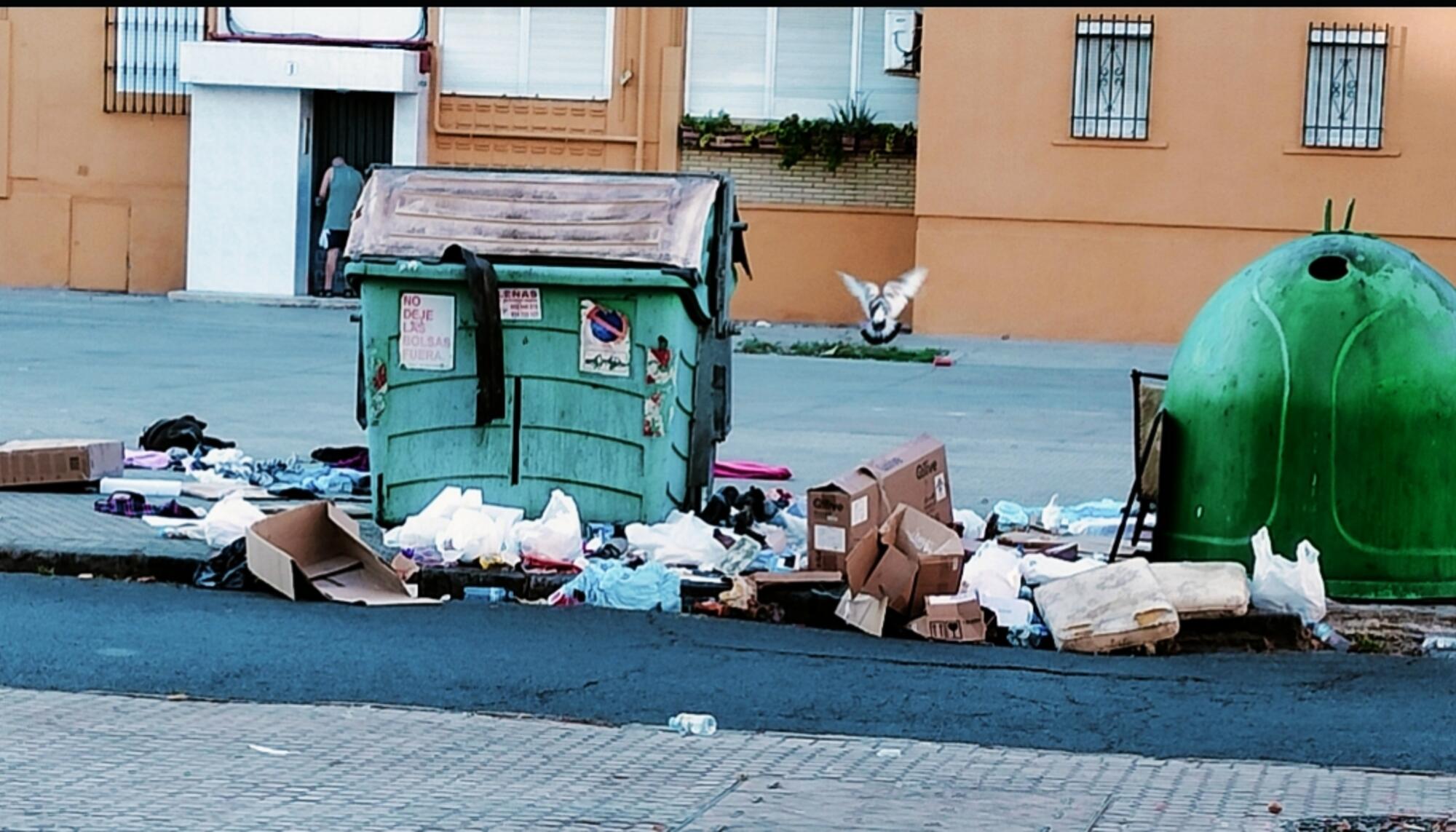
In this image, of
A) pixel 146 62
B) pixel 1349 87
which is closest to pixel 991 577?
pixel 1349 87

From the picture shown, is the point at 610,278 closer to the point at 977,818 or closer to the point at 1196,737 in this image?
the point at 1196,737

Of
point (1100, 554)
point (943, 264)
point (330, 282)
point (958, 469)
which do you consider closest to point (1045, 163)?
point (943, 264)

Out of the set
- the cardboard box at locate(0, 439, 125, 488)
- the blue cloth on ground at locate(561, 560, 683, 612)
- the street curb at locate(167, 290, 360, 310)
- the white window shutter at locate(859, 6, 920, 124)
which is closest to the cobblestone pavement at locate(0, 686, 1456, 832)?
the blue cloth on ground at locate(561, 560, 683, 612)

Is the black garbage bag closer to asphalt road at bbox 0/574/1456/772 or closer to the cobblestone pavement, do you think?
asphalt road at bbox 0/574/1456/772

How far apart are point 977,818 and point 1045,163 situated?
1975cm

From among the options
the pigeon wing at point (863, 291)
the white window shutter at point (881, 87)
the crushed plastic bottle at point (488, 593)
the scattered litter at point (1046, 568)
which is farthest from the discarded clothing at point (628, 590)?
the white window shutter at point (881, 87)

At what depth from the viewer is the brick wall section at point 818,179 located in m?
25.9

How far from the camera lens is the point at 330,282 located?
88.1 ft

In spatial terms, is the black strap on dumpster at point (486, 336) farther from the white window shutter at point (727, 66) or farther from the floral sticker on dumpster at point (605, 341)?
the white window shutter at point (727, 66)

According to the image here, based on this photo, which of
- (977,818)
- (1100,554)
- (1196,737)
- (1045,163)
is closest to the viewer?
(977,818)

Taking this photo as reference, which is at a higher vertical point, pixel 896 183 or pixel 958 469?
pixel 896 183

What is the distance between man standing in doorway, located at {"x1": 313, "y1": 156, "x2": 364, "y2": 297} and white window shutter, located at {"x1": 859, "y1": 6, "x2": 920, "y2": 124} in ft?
20.2

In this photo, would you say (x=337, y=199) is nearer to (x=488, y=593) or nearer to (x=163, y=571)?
(x=163, y=571)

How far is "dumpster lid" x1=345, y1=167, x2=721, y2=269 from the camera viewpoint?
29.5 ft
